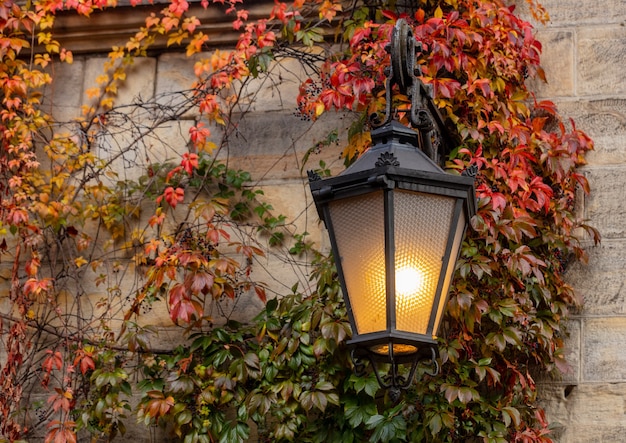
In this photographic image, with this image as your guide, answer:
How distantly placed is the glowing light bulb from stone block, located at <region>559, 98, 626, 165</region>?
71.2 inches

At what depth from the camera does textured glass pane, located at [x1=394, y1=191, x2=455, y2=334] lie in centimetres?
322

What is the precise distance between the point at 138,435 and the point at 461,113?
6.29 ft

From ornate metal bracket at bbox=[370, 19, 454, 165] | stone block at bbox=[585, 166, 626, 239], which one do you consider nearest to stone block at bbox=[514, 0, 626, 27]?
Answer: stone block at bbox=[585, 166, 626, 239]

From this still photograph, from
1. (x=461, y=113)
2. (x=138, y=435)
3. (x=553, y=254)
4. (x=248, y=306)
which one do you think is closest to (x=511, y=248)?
(x=553, y=254)

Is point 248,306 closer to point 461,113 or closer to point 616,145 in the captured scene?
point 461,113

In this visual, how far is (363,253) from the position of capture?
10.7 ft

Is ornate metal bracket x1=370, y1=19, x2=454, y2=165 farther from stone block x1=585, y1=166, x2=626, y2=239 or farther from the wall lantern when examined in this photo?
stone block x1=585, y1=166, x2=626, y2=239

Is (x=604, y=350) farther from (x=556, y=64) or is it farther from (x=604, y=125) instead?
(x=556, y=64)

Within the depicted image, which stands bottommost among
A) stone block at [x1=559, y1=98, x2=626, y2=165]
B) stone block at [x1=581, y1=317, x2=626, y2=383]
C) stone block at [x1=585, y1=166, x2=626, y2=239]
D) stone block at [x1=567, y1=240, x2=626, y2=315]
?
stone block at [x1=581, y1=317, x2=626, y2=383]

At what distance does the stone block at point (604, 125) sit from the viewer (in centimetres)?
478

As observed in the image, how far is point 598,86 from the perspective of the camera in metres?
4.87

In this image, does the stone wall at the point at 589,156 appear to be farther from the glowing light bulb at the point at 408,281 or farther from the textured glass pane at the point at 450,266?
the glowing light bulb at the point at 408,281

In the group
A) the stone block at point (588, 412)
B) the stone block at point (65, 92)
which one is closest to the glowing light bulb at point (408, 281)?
the stone block at point (588, 412)

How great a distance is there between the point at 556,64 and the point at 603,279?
98 centimetres
